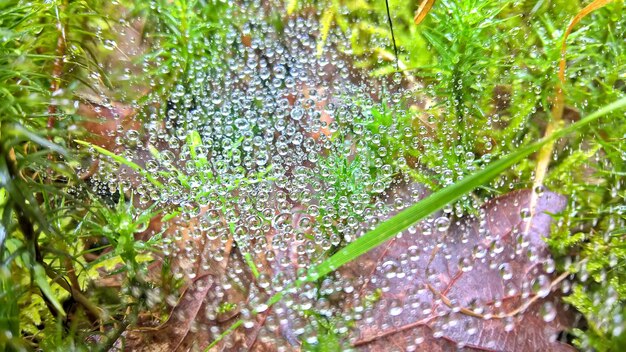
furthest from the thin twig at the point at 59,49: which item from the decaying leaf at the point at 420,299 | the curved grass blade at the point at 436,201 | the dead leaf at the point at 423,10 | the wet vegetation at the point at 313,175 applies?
the dead leaf at the point at 423,10

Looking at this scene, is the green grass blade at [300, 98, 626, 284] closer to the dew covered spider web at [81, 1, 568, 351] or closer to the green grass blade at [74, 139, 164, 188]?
the dew covered spider web at [81, 1, 568, 351]

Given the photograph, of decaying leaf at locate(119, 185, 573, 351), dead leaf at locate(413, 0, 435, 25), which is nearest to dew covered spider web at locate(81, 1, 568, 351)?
decaying leaf at locate(119, 185, 573, 351)

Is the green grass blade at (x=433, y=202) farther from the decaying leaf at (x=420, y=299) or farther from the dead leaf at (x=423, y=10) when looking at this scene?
the dead leaf at (x=423, y=10)

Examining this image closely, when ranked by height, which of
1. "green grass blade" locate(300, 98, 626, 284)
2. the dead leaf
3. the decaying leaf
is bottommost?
the decaying leaf

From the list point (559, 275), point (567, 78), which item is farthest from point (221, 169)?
point (567, 78)

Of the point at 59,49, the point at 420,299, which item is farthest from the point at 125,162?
the point at 420,299

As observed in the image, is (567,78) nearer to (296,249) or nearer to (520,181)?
(520,181)

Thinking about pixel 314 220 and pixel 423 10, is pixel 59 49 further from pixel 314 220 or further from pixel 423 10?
pixel 423 10

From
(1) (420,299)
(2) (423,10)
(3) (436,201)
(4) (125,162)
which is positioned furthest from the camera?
(2) (423,10)

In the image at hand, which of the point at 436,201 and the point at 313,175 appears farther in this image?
the point at 313,175
